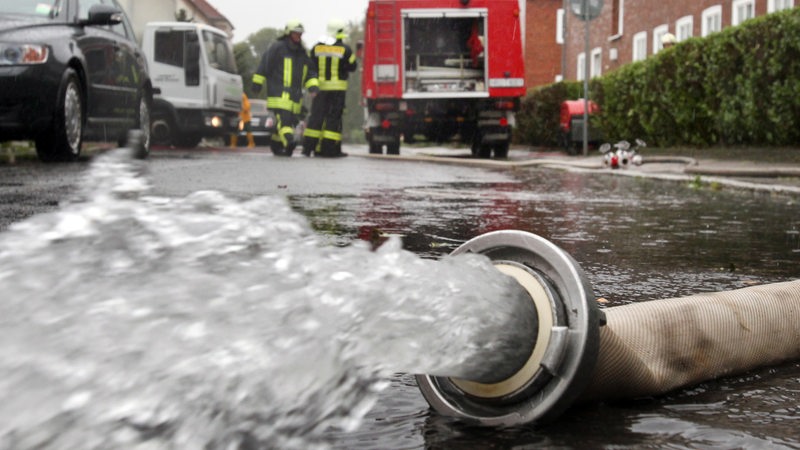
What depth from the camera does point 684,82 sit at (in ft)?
54.7

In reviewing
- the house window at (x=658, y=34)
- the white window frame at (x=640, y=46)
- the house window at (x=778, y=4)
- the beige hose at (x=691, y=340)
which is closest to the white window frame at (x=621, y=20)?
the white window frame at (x=640, y=46)

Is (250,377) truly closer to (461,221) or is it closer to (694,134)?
(461,221)

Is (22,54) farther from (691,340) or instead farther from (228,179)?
(691,340)

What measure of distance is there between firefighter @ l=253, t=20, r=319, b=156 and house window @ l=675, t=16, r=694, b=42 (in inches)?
431

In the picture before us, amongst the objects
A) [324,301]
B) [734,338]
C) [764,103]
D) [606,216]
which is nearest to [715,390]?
[734,338]

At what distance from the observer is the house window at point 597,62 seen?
32781 millimetres

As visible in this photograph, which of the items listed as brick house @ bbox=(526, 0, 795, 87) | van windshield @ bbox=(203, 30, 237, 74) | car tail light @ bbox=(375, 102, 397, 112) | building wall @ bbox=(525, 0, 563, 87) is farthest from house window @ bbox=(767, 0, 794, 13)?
building wall @ bbox=(525, 0, 563, 87)

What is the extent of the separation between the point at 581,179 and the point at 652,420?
32.7 ft

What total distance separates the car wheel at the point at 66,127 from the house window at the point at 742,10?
49.4 feet

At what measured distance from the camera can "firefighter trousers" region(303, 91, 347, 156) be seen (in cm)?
1730

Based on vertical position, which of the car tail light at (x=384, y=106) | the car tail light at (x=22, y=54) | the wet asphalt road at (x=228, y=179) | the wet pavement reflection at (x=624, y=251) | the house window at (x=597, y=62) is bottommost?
the wet pavement reflection at (x=624, y=251)

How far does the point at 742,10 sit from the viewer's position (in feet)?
72.6

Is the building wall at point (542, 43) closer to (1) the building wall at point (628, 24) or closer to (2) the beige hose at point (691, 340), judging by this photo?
(1) the building wall at point (628, 24)

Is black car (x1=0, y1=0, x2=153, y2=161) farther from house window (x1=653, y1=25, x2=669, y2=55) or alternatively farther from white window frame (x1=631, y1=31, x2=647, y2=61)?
white window frame (x1=631, y1=31, x2=647, y2=61)
